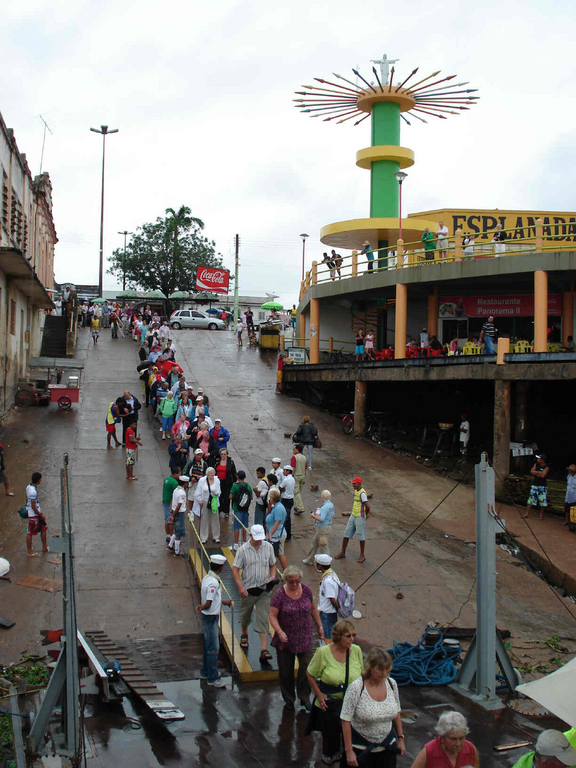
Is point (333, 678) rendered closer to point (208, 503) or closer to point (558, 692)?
point (558, 692)

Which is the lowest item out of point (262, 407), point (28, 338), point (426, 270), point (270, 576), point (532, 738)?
point (532, 738)

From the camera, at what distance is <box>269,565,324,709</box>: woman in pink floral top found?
22.7 feet

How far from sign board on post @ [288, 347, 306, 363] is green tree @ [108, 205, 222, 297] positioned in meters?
32.0

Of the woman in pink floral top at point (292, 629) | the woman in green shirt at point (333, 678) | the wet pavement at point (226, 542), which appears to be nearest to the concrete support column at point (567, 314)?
the wet pavement at point (226, 542)

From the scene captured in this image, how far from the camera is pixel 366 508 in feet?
40.0

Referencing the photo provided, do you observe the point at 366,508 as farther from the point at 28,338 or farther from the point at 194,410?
the point at 28,338

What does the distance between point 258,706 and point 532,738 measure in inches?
108

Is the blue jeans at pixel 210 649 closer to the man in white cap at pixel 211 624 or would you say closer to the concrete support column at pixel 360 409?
the man in white cap at pixel 211 624

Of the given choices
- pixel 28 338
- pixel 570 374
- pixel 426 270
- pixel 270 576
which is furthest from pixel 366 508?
pixel 28 338

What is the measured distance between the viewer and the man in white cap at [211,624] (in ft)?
25.3

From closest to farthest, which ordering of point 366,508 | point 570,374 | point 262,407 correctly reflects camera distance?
1. point 366,508
2. point 570,374
3. point 262,407

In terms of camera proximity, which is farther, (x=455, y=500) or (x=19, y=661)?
(x=455, y=500)

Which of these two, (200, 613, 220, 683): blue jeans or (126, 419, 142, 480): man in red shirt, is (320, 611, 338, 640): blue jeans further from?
(126, 419, 142, 480): man in red shirt

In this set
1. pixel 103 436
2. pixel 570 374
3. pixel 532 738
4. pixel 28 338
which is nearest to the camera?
pixel 532 738
